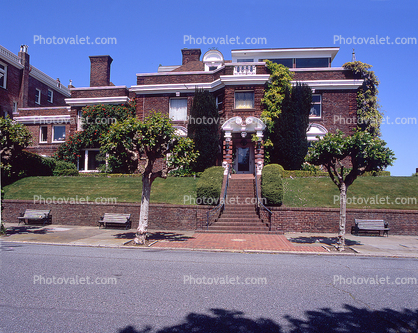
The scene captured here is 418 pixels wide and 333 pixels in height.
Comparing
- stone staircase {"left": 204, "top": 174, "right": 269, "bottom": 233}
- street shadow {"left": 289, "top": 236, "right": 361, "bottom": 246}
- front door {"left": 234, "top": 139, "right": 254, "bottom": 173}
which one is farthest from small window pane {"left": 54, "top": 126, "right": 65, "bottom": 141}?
street shadow {"left": 289, "top": 236, "right": 361, "bottom": 246}

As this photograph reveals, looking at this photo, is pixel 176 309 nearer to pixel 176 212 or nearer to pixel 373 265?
pixel 373 265

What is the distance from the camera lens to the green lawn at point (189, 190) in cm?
1730

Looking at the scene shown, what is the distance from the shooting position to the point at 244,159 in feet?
82.8

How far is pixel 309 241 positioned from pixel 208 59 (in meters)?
23.1

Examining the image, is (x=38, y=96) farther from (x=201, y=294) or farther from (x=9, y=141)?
(x=201, y=294)

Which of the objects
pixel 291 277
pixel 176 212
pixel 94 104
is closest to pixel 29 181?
pixel 94 104

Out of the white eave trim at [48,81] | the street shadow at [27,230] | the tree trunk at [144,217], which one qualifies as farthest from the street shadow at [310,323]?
the white eave trim at [48,81]

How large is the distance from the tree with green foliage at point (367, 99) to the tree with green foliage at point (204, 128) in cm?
1129

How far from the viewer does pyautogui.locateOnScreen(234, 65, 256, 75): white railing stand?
24016 mm

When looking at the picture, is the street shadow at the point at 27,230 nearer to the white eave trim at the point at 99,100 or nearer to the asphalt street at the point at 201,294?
the asphalt street at the point at 201,294

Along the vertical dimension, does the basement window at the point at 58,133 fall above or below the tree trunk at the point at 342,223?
above

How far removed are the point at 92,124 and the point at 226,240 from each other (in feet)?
62.2

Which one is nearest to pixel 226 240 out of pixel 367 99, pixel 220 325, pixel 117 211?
pixel 117 211

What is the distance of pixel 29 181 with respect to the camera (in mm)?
21562
